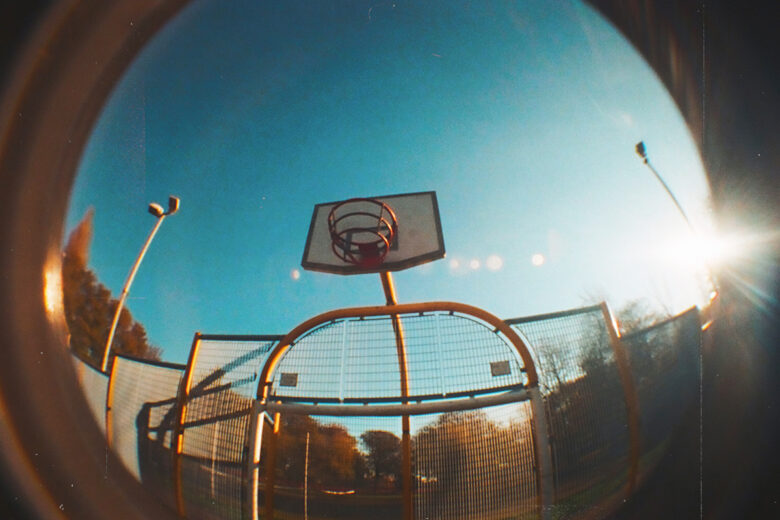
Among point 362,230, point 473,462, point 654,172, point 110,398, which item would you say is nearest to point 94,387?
point 110,398

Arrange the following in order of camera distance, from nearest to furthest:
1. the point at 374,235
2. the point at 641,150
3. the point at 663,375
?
1. the point at 663,375
2. the point at 641,150
3. the point at 374,235

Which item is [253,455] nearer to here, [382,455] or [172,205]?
[382,455]

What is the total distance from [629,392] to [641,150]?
2.08ft

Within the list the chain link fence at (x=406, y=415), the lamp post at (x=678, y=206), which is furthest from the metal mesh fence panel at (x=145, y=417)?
the lamp post at (x=678, y=206)

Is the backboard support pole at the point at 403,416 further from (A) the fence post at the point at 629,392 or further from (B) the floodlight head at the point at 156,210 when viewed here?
(B) the floodlight head at the point at 156,210

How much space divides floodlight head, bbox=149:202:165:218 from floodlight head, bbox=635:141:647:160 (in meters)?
1.34

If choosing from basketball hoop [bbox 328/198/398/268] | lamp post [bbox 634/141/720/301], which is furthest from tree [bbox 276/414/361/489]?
lamp post [bbox 634/141/720/301]

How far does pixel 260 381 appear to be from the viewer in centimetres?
88

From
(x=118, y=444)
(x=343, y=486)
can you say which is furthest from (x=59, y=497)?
(x=343, y=486)

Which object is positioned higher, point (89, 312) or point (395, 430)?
point (89, 312)

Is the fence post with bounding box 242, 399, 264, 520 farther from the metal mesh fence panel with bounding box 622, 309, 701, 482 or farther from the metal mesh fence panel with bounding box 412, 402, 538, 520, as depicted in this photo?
the metal mesh fence panel with bounding box 622, 309, 701, 482

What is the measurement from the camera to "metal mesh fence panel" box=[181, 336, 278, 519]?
0.77m

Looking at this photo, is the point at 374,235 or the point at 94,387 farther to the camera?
the point at 374,235

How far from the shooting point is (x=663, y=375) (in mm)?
712
